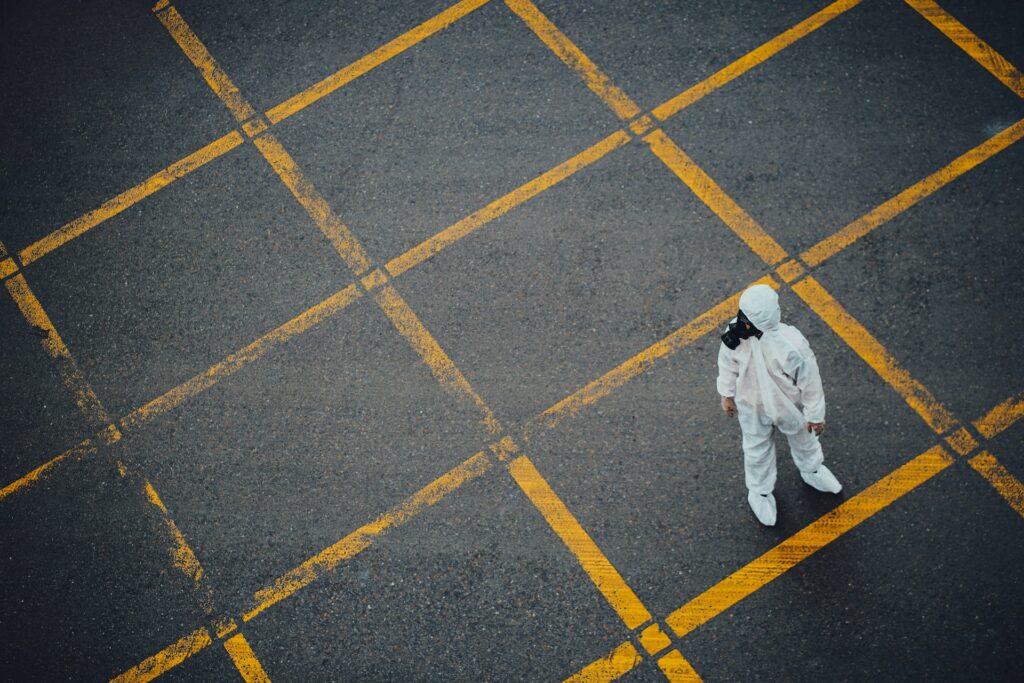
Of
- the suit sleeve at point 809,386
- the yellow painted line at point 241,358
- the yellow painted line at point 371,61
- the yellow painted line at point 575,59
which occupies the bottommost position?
the suit sleeve at point 809,386

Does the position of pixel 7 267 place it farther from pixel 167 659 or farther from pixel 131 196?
pixel 167 659

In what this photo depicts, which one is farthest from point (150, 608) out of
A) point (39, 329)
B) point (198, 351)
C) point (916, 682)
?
point (916, 682)

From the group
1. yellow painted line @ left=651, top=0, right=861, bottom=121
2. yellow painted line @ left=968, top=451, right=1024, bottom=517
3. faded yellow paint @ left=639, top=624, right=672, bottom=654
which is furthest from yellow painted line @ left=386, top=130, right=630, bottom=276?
yellow painted line @ left=968, top=451, right=1024, bottom=517

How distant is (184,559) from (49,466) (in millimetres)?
1247

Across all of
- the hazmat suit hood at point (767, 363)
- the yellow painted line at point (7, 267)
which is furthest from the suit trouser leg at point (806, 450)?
the yellow painted line at point (7, 267)

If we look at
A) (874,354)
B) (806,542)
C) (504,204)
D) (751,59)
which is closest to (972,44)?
(751,59)

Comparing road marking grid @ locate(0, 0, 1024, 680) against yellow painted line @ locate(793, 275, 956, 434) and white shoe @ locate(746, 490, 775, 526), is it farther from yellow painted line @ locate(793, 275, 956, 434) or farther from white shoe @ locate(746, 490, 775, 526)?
white shoe @ locate(746, 490, 775, 526)

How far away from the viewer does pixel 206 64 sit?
6.57 metres

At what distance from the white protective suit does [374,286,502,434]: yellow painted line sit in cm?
163

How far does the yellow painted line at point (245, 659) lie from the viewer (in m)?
4.88

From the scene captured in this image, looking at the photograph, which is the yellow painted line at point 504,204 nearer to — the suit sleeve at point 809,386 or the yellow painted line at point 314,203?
the yellow painted line at point 314,203

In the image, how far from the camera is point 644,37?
6234 millimetres

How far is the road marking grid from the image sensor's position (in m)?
4.83

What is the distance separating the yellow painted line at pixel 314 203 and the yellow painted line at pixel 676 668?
321 centimetres
